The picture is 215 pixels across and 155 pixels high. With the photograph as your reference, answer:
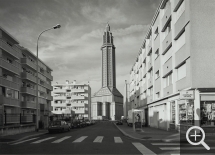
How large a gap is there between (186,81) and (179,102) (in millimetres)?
3799

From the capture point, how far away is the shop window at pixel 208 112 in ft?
71.6

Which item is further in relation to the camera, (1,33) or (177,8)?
(1,33)

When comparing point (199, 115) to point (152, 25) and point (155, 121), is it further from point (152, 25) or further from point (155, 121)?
point (152, 25)

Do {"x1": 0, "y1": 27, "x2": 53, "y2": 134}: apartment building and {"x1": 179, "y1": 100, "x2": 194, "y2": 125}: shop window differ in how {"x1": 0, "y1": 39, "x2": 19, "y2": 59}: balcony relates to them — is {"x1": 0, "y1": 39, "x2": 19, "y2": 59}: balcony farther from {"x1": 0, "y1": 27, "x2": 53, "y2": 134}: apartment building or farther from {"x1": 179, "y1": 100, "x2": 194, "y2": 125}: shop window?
{"x1": 179, "y1": 100, "x2": 194, "y2": 125}: shop window

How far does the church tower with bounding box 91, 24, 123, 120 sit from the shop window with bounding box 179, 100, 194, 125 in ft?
404

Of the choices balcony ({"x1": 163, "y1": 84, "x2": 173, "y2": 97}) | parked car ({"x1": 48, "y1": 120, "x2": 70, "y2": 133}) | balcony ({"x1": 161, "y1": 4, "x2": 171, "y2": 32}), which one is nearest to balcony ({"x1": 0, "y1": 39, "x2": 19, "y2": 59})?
parked car ({"x1": 48, "y1": 120, "x2": 70, "y2": 133})

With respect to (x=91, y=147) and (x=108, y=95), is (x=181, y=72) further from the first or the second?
(x=108, y=95)

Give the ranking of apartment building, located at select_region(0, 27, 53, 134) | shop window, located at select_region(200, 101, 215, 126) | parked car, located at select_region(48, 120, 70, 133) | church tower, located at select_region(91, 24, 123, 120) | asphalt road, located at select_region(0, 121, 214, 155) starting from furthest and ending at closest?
church tower, located at select_region(91, 24, 123, 120) < apartment building, located at select_region(0, 27, 53, 134) < parked car, located at select_region(48, 120, 70, 133) < shop window, located at select_region(200, 101, 215, 126) < asphalt road, located at select_region(0, 121, 214, 155)

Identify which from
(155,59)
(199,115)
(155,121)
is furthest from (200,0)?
(155,121)

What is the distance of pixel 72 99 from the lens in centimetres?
11344

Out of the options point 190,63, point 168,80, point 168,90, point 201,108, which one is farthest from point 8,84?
point 201,108

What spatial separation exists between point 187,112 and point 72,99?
9216cm

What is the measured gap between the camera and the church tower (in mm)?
156250

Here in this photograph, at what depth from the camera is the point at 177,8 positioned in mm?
26125
